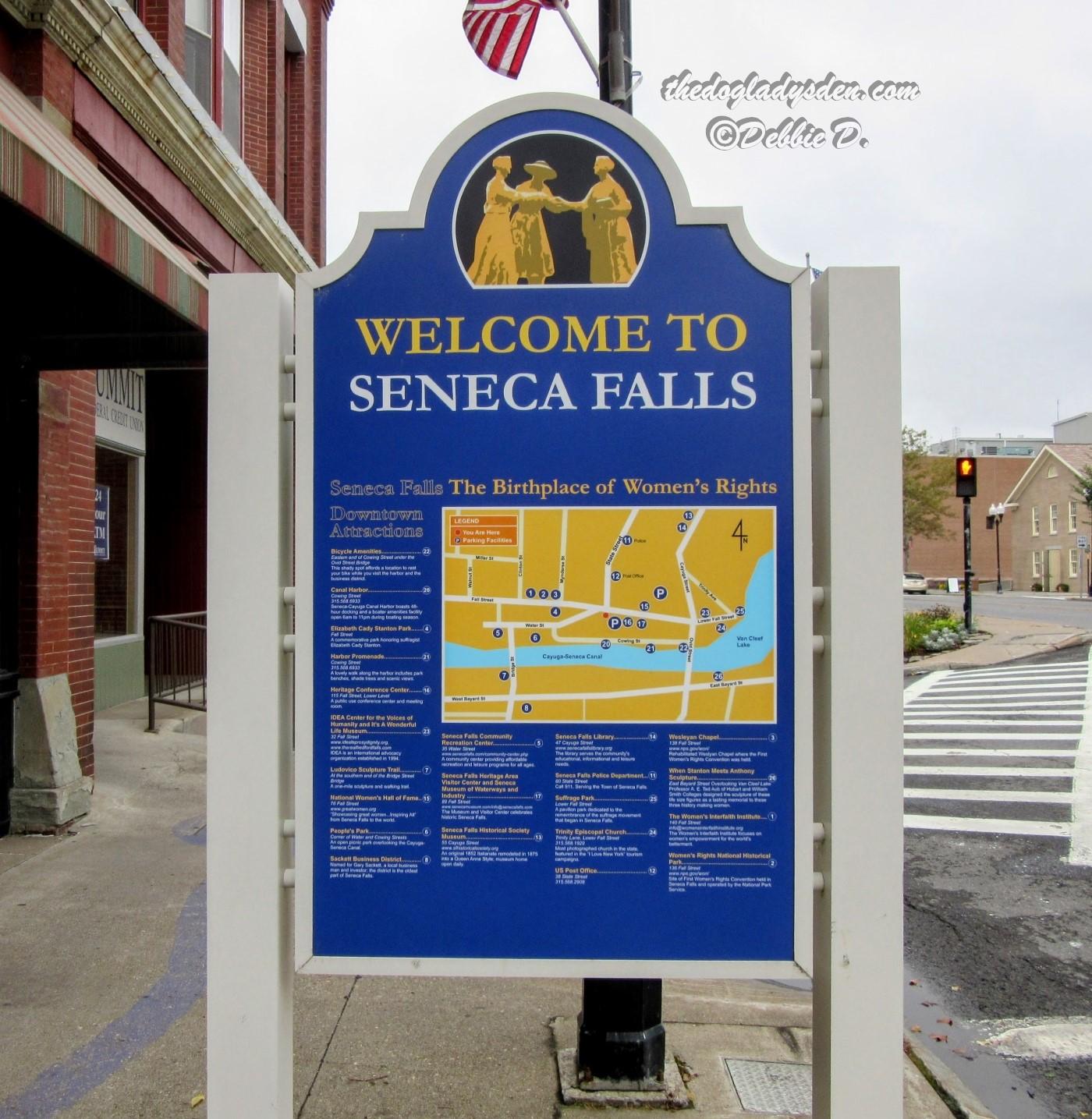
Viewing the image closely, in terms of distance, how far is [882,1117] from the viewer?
2.75 meters

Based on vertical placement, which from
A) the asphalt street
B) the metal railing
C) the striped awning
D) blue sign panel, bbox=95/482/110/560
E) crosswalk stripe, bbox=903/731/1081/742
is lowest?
the asphalt street

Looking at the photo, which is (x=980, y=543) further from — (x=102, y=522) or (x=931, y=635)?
(x=102, y=522)

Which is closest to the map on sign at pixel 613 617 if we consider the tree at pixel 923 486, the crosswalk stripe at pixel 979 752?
the crosswalk stripe at pixel 979 752


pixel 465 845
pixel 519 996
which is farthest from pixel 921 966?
pixel 465 845

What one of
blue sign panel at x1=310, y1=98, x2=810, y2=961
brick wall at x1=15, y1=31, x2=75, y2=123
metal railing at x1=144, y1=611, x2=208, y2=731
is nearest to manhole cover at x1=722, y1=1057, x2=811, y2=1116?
blue sign panel at x1=310, y1=98, x2=810, y2=961

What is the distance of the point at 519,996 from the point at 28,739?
13.7 feet

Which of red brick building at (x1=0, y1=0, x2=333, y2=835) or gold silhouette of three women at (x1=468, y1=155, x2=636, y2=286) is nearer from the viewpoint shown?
gold silhouette of three women at (x1=468, y1=155, x2=636, y2=286)

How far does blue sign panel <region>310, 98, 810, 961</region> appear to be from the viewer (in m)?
2.73

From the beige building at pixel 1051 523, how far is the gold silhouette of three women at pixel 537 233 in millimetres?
62186

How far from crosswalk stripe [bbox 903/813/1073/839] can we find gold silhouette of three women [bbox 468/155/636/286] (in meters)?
6.52

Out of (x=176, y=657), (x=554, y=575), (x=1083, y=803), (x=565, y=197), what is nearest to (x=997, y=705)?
(x=1083, y=803)

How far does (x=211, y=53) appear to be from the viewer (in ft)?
36.6

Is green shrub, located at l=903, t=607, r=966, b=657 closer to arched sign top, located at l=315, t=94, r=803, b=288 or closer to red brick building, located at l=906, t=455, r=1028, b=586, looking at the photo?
arched sign top, located at l=315, t=94, r=803, b=288

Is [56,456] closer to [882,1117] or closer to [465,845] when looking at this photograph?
[465,845]
